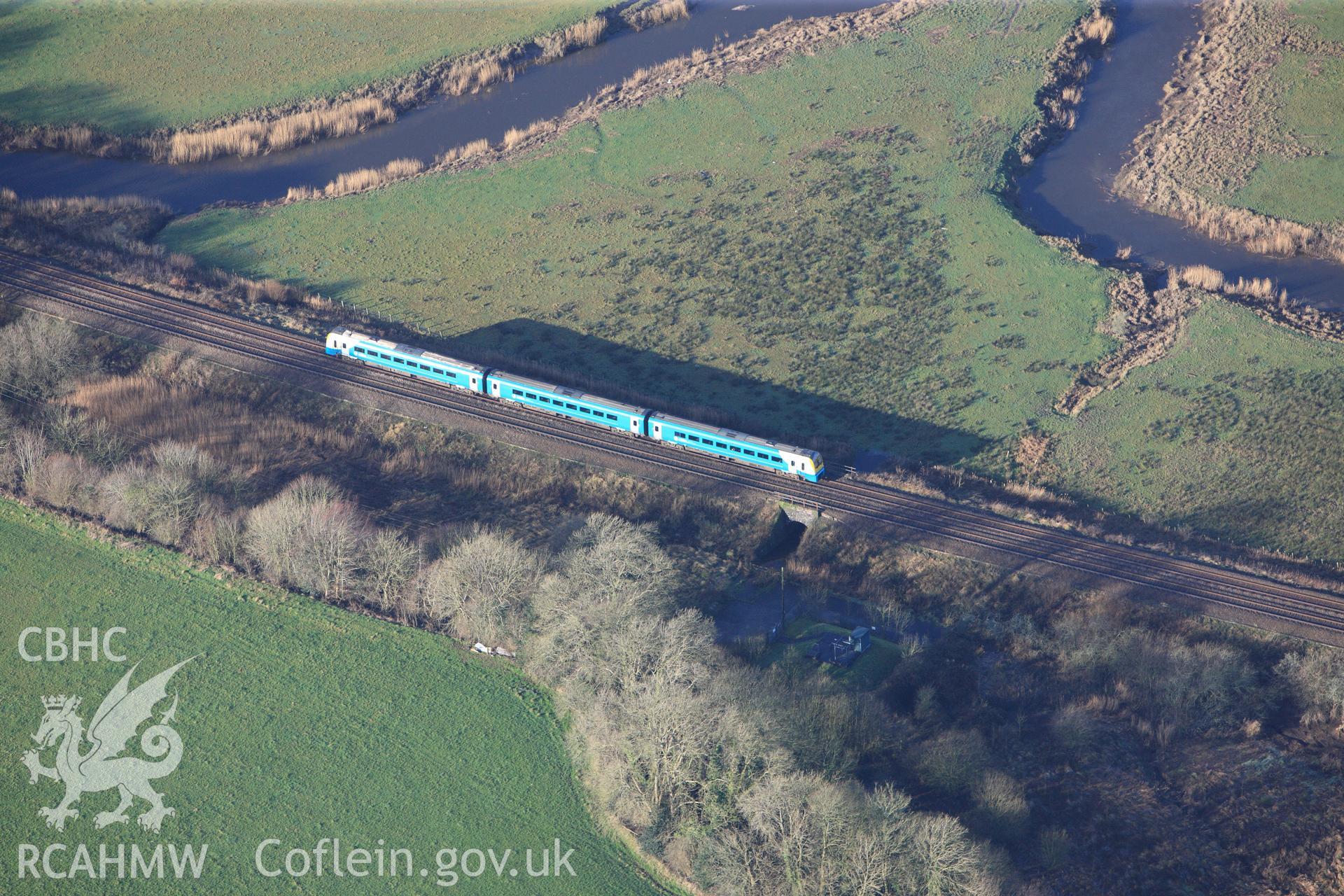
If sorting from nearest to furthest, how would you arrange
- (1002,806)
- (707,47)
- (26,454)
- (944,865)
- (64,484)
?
(944,865) → (1002,806) → (64,484) → (26,454) → (707,47)

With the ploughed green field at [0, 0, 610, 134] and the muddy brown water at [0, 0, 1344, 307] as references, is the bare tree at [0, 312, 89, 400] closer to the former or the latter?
the muddy brown water at [0, 0, 1344, 307]

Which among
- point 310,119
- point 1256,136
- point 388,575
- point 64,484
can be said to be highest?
point 1256,136

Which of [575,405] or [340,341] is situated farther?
[340,341]

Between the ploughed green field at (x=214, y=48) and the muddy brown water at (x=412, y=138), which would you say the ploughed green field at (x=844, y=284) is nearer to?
the muddy brown water at (x=412, y=138)

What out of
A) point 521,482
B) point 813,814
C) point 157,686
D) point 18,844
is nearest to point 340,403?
point 521,482

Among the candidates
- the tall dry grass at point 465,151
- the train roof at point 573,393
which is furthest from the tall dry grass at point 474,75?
the train roof at point 573,393

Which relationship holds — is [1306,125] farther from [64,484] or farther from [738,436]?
[64,484]

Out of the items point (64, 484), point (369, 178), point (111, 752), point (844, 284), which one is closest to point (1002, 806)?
point (111, 752)

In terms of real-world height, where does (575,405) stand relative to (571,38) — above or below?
below
